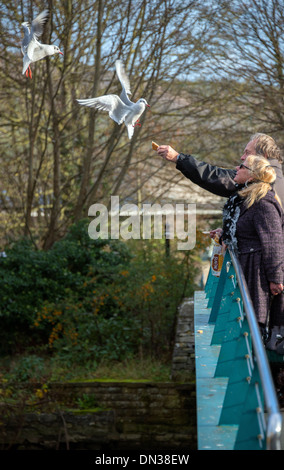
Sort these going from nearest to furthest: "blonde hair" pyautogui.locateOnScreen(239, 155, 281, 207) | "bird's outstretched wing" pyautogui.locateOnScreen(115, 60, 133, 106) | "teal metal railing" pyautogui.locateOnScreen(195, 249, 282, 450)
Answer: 1. "teal metal railing" pyautogui.locateOnScreen(195, 249, 282, 450)
2. "blonde hair" pyautogui.locateOnScreen(239, 155, 281, 207)
3. "bird's outstretched wing" pyautogui.locateOnScreen(115, 60, 133, 106)

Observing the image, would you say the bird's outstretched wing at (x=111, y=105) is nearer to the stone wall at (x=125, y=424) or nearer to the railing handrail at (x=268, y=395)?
the railing handrail at (x=268, y=395)

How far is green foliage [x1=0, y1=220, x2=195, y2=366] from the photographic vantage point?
33.4 ft

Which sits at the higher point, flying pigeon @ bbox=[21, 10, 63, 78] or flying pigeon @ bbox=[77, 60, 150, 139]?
flying pigeon @ bbox=[21, 10, 63, 78]

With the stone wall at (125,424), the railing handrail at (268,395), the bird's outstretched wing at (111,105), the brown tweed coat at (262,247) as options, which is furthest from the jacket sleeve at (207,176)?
the stone wall at (125,424)

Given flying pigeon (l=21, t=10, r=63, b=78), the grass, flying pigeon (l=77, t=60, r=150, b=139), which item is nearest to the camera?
flying pigeon (l=77, t=60, r=150, b=139)

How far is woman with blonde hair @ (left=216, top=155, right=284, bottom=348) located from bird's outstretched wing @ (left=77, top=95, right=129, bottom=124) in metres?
1.22

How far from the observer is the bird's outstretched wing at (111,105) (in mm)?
4922

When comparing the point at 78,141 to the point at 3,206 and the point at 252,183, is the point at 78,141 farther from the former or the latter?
the point at 252,183

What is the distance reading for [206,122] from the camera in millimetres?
15414

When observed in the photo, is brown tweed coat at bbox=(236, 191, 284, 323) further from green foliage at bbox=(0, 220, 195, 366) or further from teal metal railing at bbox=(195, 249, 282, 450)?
green foliage at bbox=(0, 220, 195, 366)

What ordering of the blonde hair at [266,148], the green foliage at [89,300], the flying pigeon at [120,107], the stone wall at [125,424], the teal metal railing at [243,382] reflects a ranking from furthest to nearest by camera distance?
the green foliage at [89,300] → the stone wall at [125,424] → the flying pigeon at [120,107] → the blonde hair at [266,148] → the teal metal railing at [243,382]

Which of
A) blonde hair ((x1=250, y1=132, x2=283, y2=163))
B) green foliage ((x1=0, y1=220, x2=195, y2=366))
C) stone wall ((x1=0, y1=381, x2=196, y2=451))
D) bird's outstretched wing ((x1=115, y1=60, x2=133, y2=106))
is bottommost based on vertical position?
stone wall ((x1=0, y1=381, x2=196, y2=451))

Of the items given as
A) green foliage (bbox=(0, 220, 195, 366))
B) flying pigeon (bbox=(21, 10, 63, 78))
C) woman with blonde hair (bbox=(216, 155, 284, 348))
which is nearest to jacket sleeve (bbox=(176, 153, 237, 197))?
woman with blonde hair (bbox=(216, 155, 284, 348))

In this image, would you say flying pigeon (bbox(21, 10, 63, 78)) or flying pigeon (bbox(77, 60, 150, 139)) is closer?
flying pigeon (bbox(77, 60, 150, 139))
